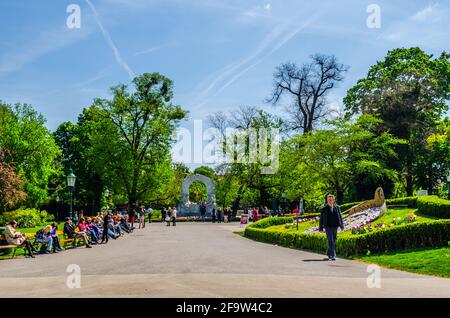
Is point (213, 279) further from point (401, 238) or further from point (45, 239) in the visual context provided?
point (45, 239)

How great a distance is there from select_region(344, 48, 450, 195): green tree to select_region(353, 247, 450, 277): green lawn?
1090 inches

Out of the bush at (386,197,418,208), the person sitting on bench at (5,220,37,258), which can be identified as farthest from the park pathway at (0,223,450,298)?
the bush at (386,197,418,208)

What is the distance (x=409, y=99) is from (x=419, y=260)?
3314cm

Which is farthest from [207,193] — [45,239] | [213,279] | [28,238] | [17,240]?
[213,279]

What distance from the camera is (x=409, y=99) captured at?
43406 mm

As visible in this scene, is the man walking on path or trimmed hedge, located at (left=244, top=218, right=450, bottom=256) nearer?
the man walking on path

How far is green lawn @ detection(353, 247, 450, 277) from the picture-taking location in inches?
470

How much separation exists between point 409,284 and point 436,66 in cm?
4404

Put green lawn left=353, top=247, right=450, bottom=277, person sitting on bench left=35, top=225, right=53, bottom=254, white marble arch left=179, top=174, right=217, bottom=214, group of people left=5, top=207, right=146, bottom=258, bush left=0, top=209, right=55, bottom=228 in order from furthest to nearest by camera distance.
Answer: white marble arch left=179, top=174, right=217, bottom=214 < bush left=0, top=209, right=55, bottom=228 < person sitting on bench left=35, top=225, right=53, bottom=254 < group of people left=5, top=207, right=146, bottom=258 < green lawn left=353, top=247, right=450, bottom=277

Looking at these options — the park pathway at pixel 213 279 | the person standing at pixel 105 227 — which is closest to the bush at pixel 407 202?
the park pathway at pixel 213 279

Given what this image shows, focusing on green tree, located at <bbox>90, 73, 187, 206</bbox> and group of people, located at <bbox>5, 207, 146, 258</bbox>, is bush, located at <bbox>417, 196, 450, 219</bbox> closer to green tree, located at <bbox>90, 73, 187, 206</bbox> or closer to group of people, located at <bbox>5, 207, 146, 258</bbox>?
group of people, located at <bbox>5, 207, 146, 258</bbox>

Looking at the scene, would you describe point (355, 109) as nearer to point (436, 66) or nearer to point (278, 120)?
point (436, 66)

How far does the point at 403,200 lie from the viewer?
2758 cm
